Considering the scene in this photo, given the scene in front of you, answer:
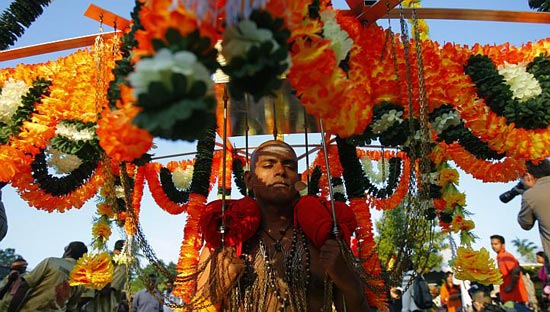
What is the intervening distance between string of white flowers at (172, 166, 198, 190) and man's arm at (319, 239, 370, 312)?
5189mm

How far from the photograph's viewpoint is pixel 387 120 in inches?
134

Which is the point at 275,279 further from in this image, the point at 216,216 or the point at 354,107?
the point at 354,107

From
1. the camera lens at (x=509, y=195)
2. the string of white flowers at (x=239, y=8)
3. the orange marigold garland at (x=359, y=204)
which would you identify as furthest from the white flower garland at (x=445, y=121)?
the string of white flowers at (x=239, y=8)

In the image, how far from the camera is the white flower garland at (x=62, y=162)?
4066 millimetres

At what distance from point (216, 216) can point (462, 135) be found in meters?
2.08

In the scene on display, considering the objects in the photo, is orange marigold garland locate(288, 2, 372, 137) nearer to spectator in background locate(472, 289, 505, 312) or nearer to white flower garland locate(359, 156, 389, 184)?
spectator in background locate(472, 289, 505, 312)

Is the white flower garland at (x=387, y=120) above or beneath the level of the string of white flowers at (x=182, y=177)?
beneath

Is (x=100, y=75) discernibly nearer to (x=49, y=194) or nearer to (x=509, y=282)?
(x=49, y=194)

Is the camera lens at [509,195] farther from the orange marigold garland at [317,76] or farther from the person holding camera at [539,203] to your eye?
the orange marigold garland at [317,76]

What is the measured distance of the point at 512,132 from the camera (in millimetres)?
3584

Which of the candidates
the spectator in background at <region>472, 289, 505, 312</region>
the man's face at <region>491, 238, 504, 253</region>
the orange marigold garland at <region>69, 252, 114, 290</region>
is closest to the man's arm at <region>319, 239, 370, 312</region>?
the orange marigold garland at <region>69, 252, 114, 290</region>

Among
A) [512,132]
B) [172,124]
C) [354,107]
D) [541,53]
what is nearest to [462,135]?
[512,132]

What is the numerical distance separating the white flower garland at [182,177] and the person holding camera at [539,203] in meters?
4.71

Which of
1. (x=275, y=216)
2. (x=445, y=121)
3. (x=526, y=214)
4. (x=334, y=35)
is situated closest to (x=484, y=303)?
(x=526, y=214)
